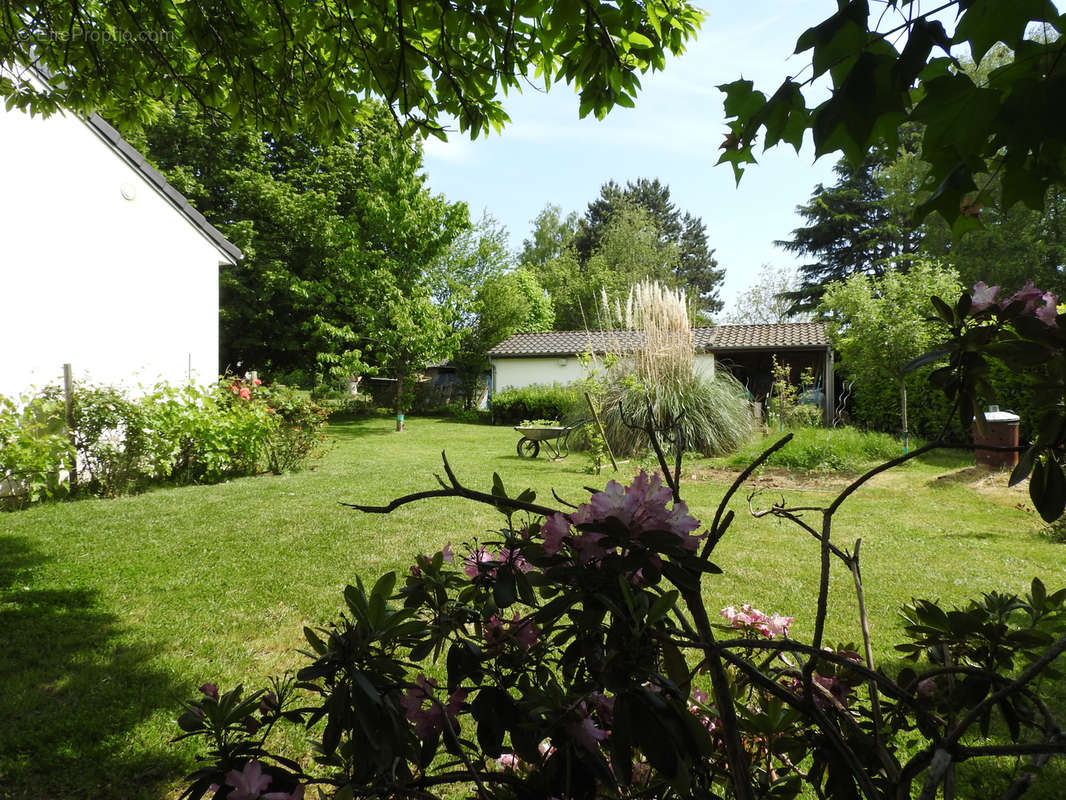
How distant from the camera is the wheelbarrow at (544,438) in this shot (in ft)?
31.8

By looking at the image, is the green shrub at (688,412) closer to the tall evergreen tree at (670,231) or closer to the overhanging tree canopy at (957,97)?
the overhanging tree canopy at (957,97)

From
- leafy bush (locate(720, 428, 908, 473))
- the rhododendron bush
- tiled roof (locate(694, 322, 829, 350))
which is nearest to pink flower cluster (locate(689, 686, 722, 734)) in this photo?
the rhododendron bush

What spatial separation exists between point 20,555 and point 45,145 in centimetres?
512

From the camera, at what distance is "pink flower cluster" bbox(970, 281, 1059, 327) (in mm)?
880

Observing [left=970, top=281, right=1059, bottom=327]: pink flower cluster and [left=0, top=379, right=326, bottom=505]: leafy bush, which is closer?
[left=970, top=281, right=1059, bottom=327]: pink flower cluster

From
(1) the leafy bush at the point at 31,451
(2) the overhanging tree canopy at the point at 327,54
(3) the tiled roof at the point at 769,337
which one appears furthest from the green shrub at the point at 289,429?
(3) the tiled roof at the point at 769,337

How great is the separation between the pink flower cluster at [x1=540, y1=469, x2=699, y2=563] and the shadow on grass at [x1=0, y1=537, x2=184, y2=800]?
1.17 metres

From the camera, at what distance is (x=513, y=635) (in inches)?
36.4

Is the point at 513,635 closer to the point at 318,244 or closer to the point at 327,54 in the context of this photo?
the point at 327,54

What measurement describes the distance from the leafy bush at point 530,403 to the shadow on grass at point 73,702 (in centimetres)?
1410

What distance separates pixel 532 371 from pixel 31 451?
607 inches

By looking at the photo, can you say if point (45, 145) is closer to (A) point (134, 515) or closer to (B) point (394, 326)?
(A) point (134, 515)

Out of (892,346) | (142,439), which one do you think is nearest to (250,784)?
(142,439)

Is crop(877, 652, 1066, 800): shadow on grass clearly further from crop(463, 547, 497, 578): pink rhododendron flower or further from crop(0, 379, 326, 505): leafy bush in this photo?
crop(0, 379, 326, 505): leafy bush
